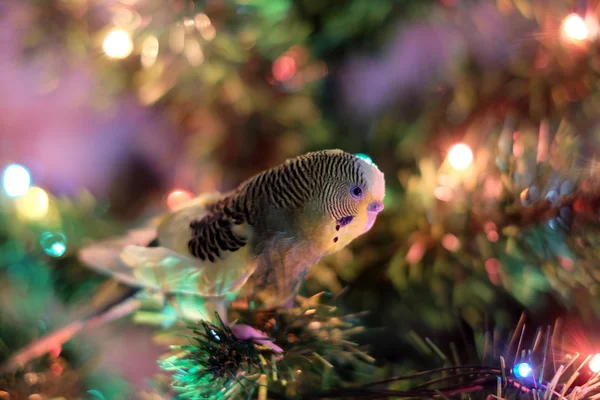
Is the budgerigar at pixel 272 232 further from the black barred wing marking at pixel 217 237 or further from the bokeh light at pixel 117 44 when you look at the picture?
the bokeh light at pixel 117 44

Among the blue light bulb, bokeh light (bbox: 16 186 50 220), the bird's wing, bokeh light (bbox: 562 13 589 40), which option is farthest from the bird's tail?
bokeh light (bbox: 562 13 589 40)

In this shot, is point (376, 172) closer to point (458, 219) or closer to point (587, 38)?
point (458, 219)

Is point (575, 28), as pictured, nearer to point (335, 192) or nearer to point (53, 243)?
point (335, 192)

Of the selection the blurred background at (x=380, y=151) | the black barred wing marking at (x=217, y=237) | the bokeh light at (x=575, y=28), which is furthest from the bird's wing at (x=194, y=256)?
the bokeh light at (x=575, y=28)

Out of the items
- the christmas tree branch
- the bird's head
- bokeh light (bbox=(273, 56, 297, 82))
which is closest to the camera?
the bird's head

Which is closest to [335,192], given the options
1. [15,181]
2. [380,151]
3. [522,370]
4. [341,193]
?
[341,193]

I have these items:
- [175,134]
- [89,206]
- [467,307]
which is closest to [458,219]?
[467,307]

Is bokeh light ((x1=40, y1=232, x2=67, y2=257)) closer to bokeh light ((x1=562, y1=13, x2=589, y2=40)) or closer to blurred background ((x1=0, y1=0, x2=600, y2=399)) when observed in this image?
blurred background ((x1=0, y1=0, x2=600, y2=399))

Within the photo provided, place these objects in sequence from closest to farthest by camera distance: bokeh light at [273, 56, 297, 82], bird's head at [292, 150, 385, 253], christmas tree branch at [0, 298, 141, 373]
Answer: bird's head at [292, 150, 385, 253]
christmas tree branch at [0, 298, 141, 373]
bokeh light at [273, 56, 297, 82]
